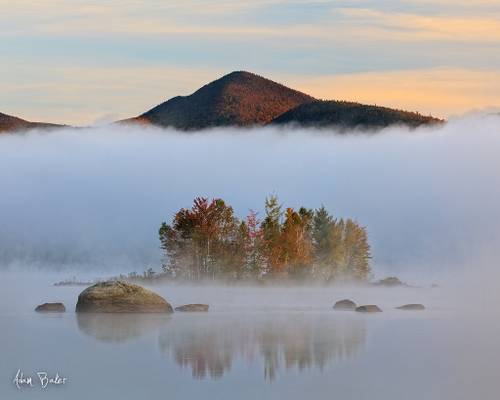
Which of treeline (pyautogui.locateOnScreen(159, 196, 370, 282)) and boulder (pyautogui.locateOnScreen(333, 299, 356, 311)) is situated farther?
treeline (pyautogui.locateOnScreen(159, 196, 370, 282))

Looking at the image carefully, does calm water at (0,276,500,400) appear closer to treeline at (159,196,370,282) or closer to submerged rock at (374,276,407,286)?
treeline at (159,196,370,282)

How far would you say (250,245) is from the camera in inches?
3807

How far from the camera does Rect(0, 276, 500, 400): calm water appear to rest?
38.9m

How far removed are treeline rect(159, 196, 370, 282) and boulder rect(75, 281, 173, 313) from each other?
26.5 meters

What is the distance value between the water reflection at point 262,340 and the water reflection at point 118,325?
1.05 metres

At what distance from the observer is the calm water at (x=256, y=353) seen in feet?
128

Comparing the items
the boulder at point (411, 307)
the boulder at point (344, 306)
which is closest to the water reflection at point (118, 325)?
the boulder at point (344, 306)

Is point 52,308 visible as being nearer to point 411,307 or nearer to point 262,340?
point 262,340

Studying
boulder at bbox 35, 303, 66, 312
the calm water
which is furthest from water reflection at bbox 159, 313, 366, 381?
boulder at bbox 35, 303, 66, 312

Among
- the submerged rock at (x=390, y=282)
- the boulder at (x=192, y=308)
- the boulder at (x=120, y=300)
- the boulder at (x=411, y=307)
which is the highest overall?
the boulder at (x=120, y=300)

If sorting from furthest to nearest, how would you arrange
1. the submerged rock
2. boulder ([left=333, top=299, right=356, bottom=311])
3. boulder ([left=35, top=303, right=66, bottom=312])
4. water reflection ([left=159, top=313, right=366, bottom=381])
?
the submerged rock < boulder ([left=333, top=299, right=356, bottom=311]) < boulder ([left=35, top=303, right=66, bottom=312]) < water reflection ([left=159, top=313, right=366, bottom=381])

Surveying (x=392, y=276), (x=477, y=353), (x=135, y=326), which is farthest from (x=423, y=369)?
(x=392, y=276)

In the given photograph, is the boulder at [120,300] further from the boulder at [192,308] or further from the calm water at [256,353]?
the boulder at [192,308]

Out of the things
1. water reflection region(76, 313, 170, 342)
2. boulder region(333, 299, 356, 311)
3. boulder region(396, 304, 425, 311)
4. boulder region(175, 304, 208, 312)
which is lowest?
boulder region(396, 304, 425, 311)
